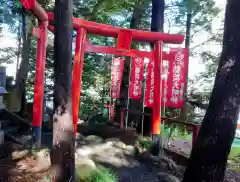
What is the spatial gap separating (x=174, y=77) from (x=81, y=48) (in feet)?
8.82

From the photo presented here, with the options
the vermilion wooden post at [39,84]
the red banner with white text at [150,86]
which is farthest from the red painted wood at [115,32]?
the red banner with white text at [150,86]

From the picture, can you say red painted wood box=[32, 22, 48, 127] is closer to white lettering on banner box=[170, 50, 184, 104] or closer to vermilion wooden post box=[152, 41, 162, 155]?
vermilion wooden post box=[152, 41, 162, 155]

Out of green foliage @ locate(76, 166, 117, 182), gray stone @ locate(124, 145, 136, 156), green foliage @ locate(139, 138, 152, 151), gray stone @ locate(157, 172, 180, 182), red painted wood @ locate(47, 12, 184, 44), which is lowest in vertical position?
gray stone @ locate(157, 172, 180, 182)

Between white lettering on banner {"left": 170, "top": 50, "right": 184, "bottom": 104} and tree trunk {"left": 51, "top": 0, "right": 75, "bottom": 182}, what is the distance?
Result: 13.1 feet

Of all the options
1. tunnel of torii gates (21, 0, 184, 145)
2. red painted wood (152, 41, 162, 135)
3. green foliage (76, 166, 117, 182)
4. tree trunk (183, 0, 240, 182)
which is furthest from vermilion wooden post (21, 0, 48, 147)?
tree trunk (183, 0, 240, 182)

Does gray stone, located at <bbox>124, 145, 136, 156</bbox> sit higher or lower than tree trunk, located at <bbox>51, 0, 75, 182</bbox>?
lower

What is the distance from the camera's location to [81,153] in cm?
613

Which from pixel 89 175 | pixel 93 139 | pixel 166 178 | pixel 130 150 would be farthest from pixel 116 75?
pixel 89 175

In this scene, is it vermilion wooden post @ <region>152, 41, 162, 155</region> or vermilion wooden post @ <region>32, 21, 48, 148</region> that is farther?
vermilion wooden post @ <region>152, 41, 162, 155</region>

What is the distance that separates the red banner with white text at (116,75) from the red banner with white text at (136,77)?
1.01 meters

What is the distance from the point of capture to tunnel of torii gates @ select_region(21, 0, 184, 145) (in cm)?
550

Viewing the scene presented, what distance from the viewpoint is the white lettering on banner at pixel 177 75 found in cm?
688

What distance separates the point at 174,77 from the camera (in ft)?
23.0

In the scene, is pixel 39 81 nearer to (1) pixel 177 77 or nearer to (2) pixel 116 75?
(1) pixel 177 77
